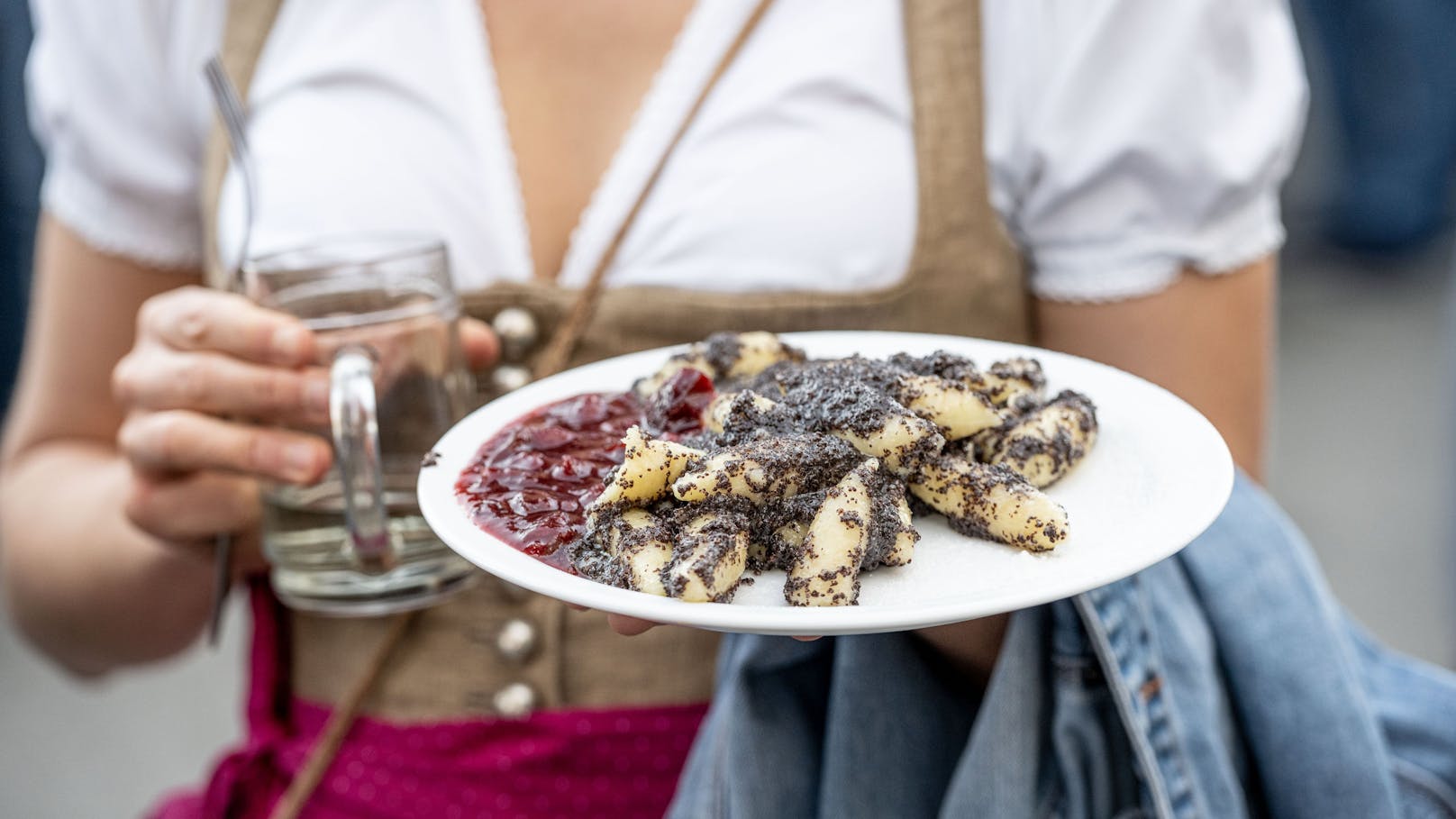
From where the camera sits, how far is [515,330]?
3.03 feet

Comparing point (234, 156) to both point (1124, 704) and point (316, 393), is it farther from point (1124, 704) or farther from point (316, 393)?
point (1124, 704)

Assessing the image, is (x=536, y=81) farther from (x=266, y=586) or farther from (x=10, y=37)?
(x=10, y=37)

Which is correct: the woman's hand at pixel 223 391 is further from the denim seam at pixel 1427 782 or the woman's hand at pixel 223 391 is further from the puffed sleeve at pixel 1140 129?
the denim seam at pixel 1427 782

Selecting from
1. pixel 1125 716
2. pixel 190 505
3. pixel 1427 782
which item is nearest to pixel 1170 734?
pixel 1125 716

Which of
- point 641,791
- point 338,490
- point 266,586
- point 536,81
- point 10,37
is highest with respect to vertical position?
point 10,37

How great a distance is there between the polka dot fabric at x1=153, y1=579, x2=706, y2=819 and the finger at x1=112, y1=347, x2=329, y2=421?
1.08 feet

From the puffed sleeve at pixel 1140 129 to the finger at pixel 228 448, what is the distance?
563mm

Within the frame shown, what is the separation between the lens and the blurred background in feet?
7.61

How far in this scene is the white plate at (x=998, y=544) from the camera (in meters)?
0.50

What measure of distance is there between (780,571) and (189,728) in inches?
86.5

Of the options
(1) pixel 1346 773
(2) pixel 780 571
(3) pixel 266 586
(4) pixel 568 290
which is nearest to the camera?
(2) pixel 780 571

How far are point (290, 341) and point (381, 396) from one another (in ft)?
0.22

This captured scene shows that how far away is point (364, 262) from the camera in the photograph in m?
0.80

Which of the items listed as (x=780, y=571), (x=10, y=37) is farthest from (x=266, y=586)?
(x=10, y=37)
